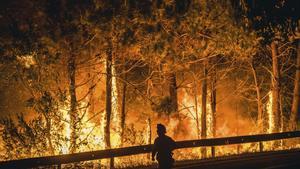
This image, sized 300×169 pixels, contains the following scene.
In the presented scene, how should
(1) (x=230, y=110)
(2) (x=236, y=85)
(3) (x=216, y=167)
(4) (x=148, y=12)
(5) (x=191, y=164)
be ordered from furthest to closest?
(1) (x=230, y=110) → (2) (x=236, y=85) → (4) (x=148, y=12) → (5) (x=191, y=164) → (3) (x=216, y=167)

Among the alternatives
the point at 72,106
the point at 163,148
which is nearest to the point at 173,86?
the point at 72,106

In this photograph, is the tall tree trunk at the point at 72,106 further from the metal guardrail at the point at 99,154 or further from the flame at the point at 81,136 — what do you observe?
the metal guardrail at the point at 99,154

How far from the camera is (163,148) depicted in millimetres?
13836

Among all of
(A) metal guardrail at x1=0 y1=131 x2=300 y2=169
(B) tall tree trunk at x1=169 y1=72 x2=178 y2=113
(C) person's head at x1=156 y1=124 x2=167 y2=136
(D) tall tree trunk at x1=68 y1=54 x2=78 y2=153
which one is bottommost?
Answer: (A) metal guardrail at x1=0 y1=131 x2=300 y2=169

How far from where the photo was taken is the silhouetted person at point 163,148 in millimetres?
13797

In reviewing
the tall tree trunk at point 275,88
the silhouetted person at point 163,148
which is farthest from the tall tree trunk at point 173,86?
the silhouetted person at point 163,148

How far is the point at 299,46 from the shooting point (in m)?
36.1

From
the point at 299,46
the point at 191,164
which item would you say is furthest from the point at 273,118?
the point at 191,164

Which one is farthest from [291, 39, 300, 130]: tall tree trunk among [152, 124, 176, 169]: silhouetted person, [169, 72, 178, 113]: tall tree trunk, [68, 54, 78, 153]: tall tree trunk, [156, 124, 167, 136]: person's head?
[156, 124, 167, 136]: person's head

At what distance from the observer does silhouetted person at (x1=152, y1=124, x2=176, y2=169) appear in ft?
45.3

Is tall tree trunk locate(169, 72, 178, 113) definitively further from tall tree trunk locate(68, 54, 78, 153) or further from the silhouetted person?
the silhouetted person

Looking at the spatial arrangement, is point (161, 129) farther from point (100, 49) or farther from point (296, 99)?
point (296, 99)

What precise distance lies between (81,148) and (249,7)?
7980mm

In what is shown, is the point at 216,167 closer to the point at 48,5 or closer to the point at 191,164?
the point at 191,164
